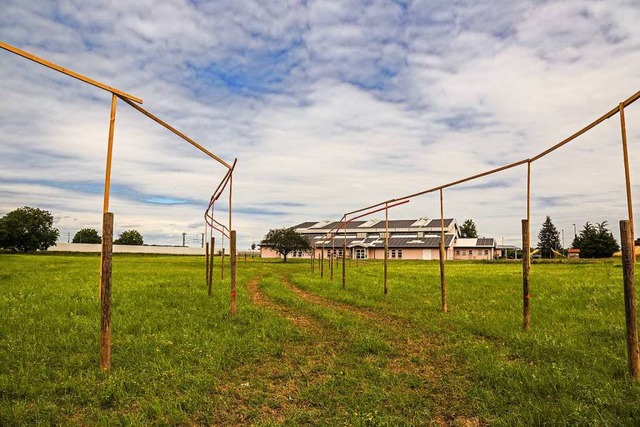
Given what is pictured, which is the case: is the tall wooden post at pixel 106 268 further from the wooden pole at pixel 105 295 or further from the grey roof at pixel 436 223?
the grey roof at pixel 436 223

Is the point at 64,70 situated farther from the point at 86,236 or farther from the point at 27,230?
the point at 86,236

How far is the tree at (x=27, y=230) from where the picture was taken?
90062mm

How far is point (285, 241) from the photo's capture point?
81688 millimetres

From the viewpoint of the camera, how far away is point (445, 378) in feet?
25.2

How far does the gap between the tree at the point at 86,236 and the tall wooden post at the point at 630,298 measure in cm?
15002

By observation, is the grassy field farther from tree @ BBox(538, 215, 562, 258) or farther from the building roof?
tree @ BBox(538, 215, 562, 258)

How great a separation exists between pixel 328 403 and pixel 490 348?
4.66 meters

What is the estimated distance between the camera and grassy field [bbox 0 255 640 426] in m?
6.19

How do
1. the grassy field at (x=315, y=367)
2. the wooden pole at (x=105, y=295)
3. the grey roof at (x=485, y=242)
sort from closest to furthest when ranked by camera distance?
the grassy field at (x=315, y=367) < the wooden pole at (x=105, y=295) < the grey roof at (x=485, y=242)

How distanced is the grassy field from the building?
6920cm

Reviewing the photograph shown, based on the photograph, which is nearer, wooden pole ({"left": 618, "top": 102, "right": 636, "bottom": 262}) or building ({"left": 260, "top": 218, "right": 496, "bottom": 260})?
wooden pole ({"left": 618, "top": 102, "right": 636, "bottom": 262})

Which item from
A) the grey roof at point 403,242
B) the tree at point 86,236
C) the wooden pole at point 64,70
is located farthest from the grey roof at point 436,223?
the tree at point 86,236

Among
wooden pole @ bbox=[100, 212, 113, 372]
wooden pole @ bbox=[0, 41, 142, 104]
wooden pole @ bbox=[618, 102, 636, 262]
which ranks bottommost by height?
wooden pole @ bbox=[100, 212, 113, 372]

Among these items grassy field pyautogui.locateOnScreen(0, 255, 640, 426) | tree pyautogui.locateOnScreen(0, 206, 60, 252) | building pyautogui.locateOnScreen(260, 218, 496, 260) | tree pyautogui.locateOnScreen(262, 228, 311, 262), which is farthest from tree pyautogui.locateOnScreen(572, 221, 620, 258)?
tree pyautogui.locateOnScreen(0, 206, 60, 252)
